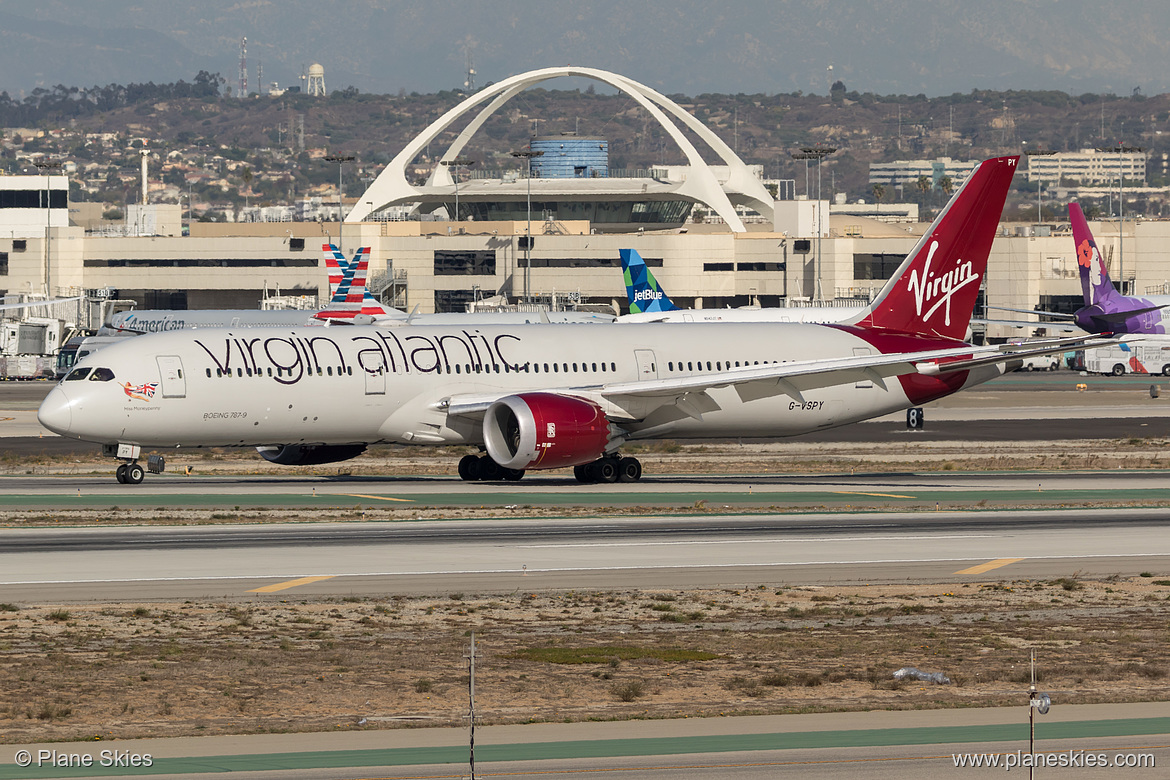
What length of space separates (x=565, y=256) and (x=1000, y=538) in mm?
141105

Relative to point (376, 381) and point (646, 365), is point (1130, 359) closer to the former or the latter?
point (646, 365)

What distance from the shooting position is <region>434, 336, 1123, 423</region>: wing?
152ft

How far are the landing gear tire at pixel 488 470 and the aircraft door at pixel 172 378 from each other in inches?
384

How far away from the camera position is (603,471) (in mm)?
48438

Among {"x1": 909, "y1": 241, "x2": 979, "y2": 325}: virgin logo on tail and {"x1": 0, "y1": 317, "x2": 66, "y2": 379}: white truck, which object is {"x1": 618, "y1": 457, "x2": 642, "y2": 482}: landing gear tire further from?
{"x1": 0, "y1": 317, "x2": 66, "y2": 379}: white truck

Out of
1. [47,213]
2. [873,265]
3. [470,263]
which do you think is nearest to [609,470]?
[470,263]

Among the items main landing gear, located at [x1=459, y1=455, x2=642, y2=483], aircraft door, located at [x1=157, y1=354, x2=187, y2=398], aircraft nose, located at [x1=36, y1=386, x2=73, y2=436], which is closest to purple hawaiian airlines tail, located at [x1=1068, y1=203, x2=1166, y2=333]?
main landing gear, located at [x1=459, y1=455, x2=642, y2=483]

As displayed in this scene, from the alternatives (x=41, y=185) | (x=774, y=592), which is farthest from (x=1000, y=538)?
(x=41, y=185)

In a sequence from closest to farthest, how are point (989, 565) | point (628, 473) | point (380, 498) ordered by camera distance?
point (989, 565) < point (380, 498) < point (628, 473)

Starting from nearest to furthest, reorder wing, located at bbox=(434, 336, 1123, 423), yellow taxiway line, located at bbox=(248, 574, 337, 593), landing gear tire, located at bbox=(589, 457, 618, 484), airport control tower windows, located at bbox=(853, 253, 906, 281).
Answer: yellow taxiway line, located at bbox=(248, 574, 337, 593) → wing, located at bbox=(434, 336, 1123, 423) → landing gear tire, located at bbox=(589, 457, 618, 484) → airport control tower windows, located at bbox=(853, 253, 906, 281)

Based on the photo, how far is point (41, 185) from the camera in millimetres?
192375

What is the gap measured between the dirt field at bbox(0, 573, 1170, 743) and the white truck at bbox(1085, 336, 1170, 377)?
9120 cm

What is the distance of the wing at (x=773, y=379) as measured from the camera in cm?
4647

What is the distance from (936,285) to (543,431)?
1567cm
